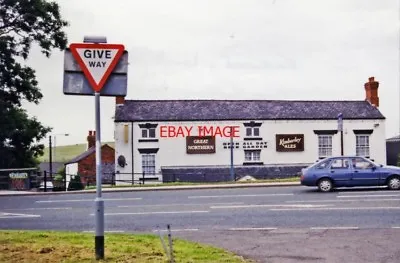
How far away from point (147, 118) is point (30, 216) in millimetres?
31472

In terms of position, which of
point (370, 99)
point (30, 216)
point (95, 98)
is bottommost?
point (30, 216)

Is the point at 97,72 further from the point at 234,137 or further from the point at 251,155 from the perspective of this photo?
the point at 251,155

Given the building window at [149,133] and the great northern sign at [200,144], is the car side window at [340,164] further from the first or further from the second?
the building window at [149,133]

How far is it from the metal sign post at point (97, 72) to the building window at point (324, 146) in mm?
42547

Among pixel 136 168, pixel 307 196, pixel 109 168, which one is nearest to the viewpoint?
pixel 307 196

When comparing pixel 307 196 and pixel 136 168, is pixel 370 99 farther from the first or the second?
pixel 307 196

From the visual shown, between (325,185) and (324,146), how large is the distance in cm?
2696

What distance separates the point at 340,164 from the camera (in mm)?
23109

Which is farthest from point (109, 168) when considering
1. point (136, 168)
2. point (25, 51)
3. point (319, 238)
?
point (319, 238)

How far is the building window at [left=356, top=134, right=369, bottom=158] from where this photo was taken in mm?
49109

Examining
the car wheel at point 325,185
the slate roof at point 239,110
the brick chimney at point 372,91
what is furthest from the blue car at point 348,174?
the brick chimney at point 372,91

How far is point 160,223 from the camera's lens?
14.3 metres

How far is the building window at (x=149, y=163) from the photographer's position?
47094mm

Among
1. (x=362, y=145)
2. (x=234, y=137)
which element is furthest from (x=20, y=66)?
(x=362, y=145)
